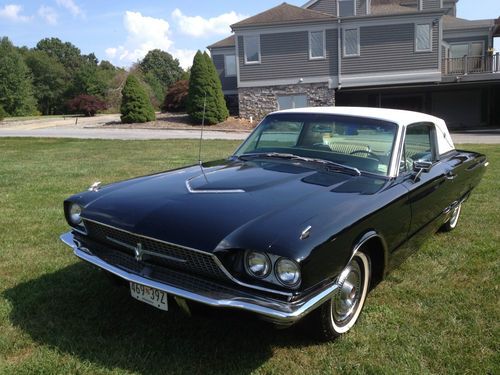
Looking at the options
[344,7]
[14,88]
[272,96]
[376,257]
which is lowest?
[376,257]

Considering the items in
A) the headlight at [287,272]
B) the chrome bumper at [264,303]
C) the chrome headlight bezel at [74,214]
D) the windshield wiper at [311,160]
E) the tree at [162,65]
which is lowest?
the chrome bumper at [264,303]

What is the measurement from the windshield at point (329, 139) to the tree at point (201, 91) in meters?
19.4

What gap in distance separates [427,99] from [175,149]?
17.7m

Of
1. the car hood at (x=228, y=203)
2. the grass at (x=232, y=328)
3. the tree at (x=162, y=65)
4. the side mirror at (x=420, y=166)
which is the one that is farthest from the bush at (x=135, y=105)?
the tree at (x=162, y=65)

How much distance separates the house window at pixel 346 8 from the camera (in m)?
25.3

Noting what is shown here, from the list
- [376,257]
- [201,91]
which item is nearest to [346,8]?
[201,91]

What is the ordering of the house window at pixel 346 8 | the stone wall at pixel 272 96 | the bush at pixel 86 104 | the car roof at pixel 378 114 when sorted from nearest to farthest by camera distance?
the car roof at pixel 378 114 → the stone wall at pixel 272 96 → the house window at pixel 346 8 → the bush at pixel 86 104

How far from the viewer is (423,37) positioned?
930 inches

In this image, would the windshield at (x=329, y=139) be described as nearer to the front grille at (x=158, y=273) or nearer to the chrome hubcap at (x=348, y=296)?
the chrome hubcap at (x=348, y=296)

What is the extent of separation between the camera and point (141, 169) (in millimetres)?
10211

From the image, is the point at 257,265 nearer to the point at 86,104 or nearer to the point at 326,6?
the point at 326,6

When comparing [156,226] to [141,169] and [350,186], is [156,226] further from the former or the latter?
[141,169]

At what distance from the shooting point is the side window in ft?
13.2

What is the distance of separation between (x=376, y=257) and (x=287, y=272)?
1.12 metres
